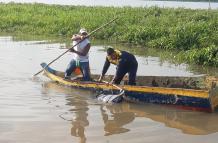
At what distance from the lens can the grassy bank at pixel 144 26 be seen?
54.0ft

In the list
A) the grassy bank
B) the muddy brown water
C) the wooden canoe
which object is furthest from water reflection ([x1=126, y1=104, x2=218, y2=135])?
the grassy bank

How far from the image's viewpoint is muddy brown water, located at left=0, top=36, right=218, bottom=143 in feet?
22.1

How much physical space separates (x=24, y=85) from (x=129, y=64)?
2.96m

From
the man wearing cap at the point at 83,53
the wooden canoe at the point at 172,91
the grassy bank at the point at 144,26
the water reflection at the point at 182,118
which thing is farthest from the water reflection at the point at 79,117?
the grassy bank at the point at 144,26

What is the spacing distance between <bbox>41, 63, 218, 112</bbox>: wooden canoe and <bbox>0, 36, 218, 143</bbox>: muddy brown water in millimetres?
142

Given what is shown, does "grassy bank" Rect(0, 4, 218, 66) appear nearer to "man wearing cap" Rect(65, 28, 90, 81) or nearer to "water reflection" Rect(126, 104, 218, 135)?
"man wearing cap" Rect(65, 28, 90, 81)

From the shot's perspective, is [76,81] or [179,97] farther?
[76,81]

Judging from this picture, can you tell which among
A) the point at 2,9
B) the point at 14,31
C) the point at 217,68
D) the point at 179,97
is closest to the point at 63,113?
the point at 179,97

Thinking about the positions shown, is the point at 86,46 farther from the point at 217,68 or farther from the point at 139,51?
the point at 139,51

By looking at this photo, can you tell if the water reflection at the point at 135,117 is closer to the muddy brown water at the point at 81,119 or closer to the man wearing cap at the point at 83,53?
the muddy brown water at the point at 81,119

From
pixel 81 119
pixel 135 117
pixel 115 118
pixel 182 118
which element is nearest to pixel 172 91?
pixel 182 118

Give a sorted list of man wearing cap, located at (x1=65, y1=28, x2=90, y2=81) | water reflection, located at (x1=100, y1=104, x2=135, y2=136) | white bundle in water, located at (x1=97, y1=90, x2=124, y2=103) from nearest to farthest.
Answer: water reflection, located at (x1=100, y1=104, x2=135, y2=136) < white bundle in water, located at (x1=97, y1=90, x2=124, y2=103) < man wearing cap, located at (x1=65, y1=28, x2=90, y2=81)

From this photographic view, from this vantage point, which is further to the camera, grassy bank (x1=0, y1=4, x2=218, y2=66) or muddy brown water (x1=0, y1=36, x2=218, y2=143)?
grassy bank (x1=0, y1=4, x2=218, y2=66)

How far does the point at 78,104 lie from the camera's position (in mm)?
8938
